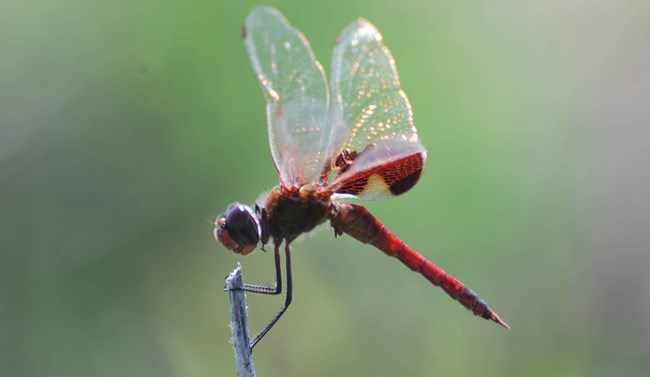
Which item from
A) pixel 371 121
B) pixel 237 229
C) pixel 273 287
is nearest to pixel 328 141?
pixel 371 121

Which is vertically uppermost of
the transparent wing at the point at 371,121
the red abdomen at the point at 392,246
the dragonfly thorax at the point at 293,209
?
the transparent wing at the point at 371,121

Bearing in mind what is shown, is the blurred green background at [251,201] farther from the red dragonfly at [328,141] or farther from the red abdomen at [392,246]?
the red dragonfly at [328,141]

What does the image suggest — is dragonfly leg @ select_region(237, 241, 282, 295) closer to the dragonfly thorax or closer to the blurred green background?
the dragonfly thorax

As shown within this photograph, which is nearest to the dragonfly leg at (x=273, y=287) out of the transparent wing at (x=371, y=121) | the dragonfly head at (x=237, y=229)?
the dragonfly head at (x=237, y=229)

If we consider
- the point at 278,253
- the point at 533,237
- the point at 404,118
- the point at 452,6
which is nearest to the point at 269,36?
the point at 404,118

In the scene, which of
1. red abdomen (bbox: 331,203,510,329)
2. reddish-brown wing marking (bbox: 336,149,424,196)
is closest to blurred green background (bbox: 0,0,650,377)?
red abdomen (bbox: 331,203,510,329)
